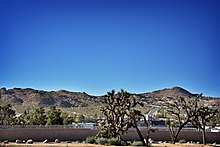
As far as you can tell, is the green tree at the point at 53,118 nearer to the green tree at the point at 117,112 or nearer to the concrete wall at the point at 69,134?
the concrete wall at the point at 69,134

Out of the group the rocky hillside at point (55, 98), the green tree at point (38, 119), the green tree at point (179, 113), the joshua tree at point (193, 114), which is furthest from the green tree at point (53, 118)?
the rocky hillside at point (55, 98)

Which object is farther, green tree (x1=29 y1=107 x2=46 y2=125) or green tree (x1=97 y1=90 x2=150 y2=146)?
green tree (x1=29 y1=107 x2=46 y2=125)

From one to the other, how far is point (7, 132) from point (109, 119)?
13372 mm

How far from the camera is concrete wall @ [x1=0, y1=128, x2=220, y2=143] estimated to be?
49.4 m

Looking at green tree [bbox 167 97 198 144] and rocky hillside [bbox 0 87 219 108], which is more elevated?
rocky hillside [bbox 0 87 219 108]

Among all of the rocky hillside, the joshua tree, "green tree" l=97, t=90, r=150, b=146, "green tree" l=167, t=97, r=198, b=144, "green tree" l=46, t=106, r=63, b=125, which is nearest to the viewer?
"green tree" l=97, t=90, r=150, b=146

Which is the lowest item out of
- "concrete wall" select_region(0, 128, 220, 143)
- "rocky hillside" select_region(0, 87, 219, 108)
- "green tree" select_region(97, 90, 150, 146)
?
"concrete wall" select_region(0, 128, 220, 143)

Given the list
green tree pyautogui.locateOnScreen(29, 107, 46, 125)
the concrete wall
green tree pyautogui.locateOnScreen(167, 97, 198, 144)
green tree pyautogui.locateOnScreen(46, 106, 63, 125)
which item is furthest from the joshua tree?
green tree pyautogui.locateOnScreen(29, 107, 46, 125)

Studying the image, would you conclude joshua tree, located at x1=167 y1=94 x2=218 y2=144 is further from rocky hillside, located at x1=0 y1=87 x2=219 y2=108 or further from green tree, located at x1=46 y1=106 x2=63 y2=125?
rocky hillside, located at x1=0 y1=87 x2=219 y2=108

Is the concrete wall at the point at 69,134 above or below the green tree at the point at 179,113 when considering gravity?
below

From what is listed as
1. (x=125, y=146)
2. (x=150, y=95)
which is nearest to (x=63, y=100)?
(x=150, y=95)

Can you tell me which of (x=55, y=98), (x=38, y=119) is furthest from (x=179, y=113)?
(x=55, y=98)

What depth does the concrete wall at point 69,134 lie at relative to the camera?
1946 inches

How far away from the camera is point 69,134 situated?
52.9 metres
